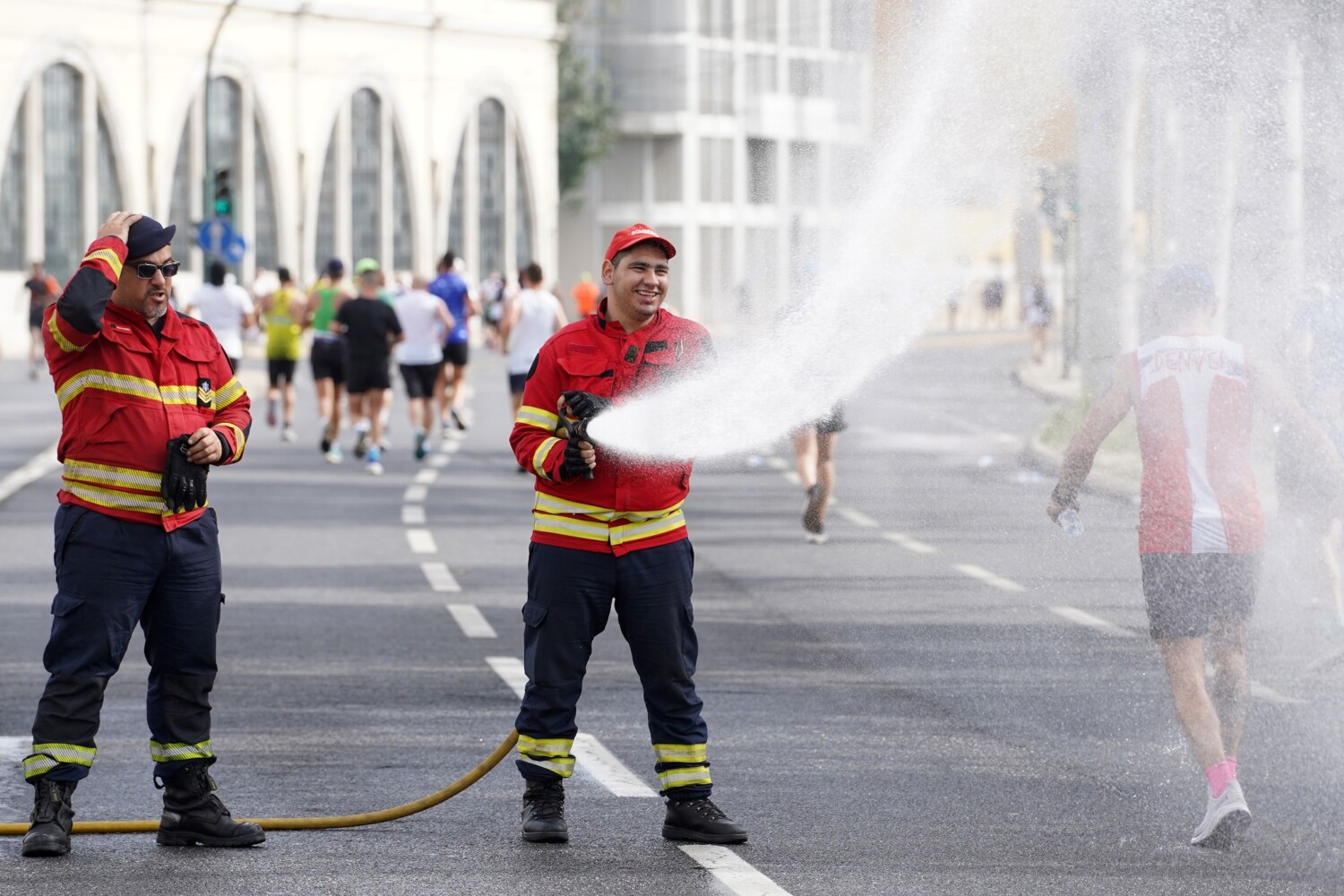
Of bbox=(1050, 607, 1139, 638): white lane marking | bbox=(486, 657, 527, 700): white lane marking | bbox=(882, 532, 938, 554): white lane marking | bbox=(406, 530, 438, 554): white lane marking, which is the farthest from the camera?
bbox=(882, 532, 938, 554): white lane marking

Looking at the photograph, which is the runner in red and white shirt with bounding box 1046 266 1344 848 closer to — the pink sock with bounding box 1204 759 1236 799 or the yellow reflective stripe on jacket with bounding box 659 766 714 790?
the pink sock with bounding box 1204 759 1236 799

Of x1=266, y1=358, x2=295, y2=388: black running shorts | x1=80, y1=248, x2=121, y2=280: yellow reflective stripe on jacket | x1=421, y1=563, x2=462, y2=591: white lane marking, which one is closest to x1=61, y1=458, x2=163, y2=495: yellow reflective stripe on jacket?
x1=80, y1=248, x2=121, y2=280: yellow reflective stripe on jacket

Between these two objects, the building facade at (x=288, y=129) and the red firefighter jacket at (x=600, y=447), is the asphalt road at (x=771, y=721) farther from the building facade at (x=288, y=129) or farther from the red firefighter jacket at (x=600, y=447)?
the building facade at (x=288, y=129)

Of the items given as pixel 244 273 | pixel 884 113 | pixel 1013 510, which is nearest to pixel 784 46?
pixel 244 273

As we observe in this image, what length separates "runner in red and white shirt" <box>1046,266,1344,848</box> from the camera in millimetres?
6988

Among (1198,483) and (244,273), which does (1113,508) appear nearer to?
(1198,483)

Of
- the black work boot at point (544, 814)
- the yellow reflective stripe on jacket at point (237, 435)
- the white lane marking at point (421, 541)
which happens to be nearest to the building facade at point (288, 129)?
the white lane marking at point (421, 541)

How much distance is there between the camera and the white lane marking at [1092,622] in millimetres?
10766

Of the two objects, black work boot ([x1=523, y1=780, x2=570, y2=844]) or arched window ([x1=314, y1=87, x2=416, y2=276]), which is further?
arched window ([x1=314, y1=87, x2=416, y2=276])

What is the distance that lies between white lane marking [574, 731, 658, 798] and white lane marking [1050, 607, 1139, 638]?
3.11 metres

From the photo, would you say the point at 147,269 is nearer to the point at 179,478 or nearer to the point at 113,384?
the point at 113,384

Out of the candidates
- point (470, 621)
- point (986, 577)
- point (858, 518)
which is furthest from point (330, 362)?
point (470, 621)

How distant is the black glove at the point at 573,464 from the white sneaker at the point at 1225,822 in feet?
6.42

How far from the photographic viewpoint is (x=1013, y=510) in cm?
1844
